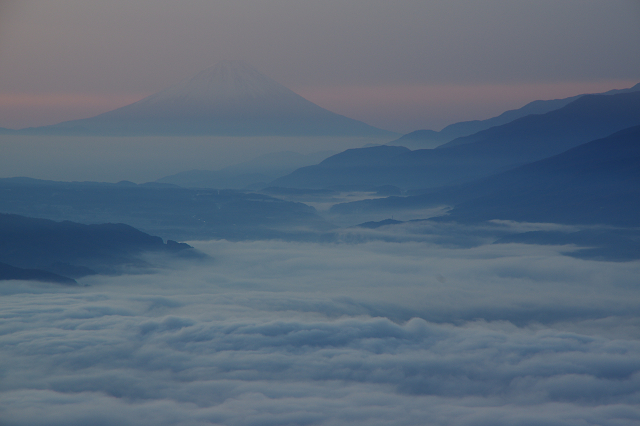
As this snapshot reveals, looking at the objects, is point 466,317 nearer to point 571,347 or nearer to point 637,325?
point 637,325

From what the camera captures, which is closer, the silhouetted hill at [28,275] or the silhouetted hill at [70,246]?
the silhouetted hill at [28,275]

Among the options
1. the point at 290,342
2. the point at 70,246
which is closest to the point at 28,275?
the point at 70,246

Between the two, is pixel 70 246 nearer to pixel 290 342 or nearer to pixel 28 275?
pixel 28 275

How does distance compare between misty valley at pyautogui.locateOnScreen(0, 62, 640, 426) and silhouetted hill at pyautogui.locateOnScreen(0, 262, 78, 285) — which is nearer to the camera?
misty valley at pyautogui.locateOnScreen(0, 62, 640, 426)

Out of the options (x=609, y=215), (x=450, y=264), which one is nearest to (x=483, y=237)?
(x=450, y=264)

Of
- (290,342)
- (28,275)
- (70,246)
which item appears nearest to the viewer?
(290,342)

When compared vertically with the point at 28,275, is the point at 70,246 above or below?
above

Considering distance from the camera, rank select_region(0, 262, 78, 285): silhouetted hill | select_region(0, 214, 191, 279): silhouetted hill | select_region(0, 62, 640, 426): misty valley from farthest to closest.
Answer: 1. select_region(0, 214, 191, 279): silhouetted hill
2. select_region(0, 262, 78, 285): silhouetted hill
3. select_region(0, 62, 640, 426): misty valley

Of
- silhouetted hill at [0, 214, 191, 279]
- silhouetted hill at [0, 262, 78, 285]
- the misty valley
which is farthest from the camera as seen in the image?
silhouetted hill at [0, 214, 191, 279]

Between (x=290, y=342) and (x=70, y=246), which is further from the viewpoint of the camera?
(x=70, y=246)

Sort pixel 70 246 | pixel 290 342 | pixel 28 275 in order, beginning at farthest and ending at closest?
pixel 70 246, pixel 28 275, pixel 290 342
